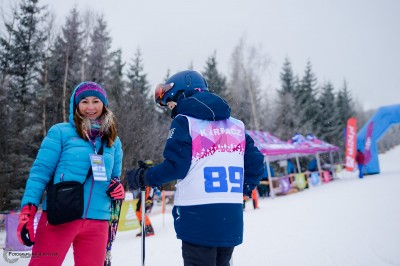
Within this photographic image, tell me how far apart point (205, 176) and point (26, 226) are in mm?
1298

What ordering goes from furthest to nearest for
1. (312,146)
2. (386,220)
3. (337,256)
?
(312,146), (386,220), (337,256)

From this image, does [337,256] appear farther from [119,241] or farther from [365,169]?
[365,169]

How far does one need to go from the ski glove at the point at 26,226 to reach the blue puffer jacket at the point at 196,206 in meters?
0.86

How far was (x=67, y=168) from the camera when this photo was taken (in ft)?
7.22

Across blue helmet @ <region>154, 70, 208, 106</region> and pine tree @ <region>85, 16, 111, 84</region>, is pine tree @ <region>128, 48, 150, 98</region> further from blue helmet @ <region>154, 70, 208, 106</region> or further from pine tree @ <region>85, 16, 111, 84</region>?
blue helmet @ <region>154, 70, 208, 106</region>

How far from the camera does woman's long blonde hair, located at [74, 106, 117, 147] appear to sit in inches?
93.5

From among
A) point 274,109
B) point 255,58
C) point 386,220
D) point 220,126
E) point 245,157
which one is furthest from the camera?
point 274,109

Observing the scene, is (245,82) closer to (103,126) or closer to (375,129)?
(375,129)

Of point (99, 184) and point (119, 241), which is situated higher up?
point (99, 184)

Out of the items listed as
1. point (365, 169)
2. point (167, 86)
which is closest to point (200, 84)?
point (167, 86)

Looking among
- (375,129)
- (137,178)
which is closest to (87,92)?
(137,178)

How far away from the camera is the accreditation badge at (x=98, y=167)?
7.34 feet

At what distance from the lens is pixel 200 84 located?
7.92 ft

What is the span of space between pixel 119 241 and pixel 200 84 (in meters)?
5.82
